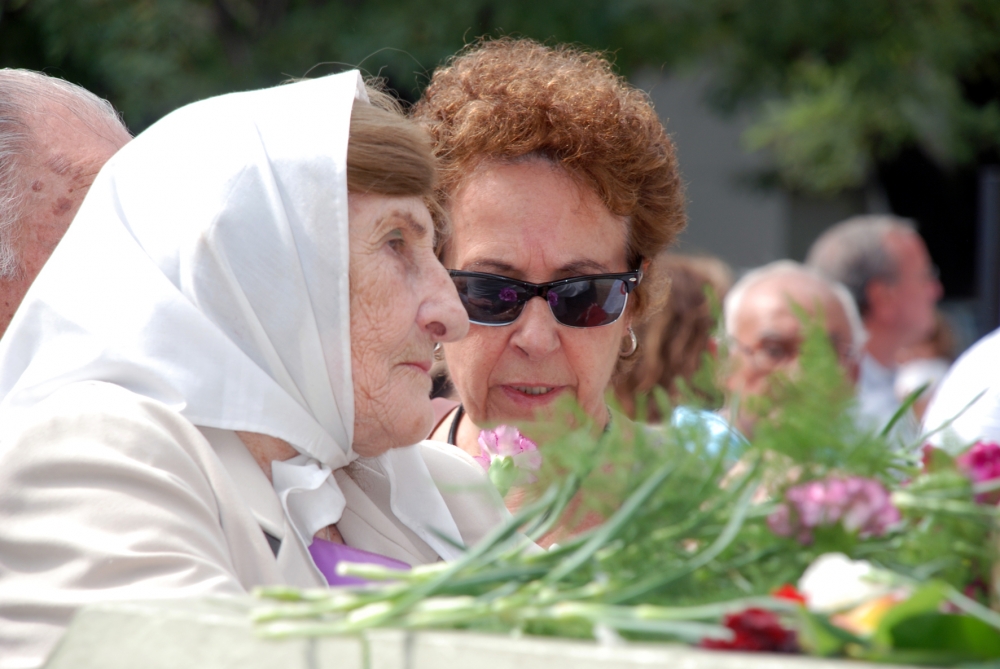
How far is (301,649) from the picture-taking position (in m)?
1.01

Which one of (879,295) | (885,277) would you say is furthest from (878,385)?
(885,277)

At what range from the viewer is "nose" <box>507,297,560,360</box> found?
290 cm

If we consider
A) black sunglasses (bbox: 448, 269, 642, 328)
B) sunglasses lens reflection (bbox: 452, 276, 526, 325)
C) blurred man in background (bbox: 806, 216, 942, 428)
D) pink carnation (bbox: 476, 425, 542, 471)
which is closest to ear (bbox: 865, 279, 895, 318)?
blurred man in background (bbox: 806, 216, 942, 428)

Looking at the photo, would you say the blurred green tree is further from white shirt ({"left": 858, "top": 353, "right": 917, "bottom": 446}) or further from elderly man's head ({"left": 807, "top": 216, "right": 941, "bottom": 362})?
white shirt ({"left": 858, "top": 353, "right": 917, "bottom": 446})

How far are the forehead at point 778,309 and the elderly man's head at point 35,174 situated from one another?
3578 mm

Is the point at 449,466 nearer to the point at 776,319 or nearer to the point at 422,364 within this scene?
the point at 422,364

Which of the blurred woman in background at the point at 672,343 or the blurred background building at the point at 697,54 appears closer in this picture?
the blurred woman in background at the point at 672,343

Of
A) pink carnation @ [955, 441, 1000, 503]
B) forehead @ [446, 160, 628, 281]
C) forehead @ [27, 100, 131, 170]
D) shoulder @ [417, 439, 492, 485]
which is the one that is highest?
pink carnation @ [955, 441, 1000, 503]

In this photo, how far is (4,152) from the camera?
8.72ft

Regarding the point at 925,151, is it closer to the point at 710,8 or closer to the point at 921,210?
the point at 921,210

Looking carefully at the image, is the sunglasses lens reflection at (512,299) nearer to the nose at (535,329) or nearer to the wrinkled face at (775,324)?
the nose at (535,329)

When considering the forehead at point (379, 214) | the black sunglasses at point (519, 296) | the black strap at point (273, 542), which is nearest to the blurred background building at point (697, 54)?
the black sunglasses at point (519, 296)

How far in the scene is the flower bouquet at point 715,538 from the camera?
1.00 metres

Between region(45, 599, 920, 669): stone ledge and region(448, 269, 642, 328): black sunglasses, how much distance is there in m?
1.79
